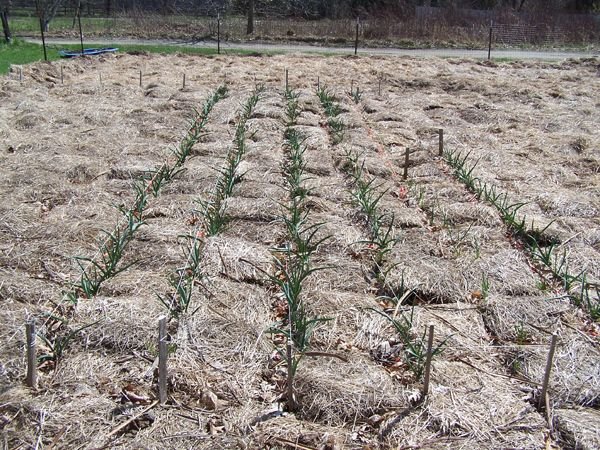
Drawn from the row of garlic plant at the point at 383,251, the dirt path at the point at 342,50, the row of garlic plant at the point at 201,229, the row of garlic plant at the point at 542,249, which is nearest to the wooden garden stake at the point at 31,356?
the row of garlic plant at the point at 201,229

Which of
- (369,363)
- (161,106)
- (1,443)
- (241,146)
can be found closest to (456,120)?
(241,146)

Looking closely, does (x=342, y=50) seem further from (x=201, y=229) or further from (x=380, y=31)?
(x=201, y=229)

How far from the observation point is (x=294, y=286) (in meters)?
3.61

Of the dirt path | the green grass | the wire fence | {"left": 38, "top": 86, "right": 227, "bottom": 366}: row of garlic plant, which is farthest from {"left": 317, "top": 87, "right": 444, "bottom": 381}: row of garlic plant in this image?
the wire fence

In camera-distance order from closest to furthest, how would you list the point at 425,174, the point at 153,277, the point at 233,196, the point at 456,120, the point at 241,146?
the point at 153,277 → the point at 233,196 → the point at 425,174 → the point at 241,146 → the point at 456,120

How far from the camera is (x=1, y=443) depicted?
257 cm

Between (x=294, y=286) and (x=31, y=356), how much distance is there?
1477 millimetres

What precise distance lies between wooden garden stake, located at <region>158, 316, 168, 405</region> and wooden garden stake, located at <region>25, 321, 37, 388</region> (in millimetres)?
586

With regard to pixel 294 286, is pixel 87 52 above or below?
above

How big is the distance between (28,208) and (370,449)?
12.3 ft

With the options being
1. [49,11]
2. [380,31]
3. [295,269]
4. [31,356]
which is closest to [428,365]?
[295,269]

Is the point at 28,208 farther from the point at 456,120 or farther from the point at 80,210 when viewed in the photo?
the point at 456,120

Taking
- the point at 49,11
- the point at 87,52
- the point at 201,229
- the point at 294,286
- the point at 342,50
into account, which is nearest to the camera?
the point at 294,286

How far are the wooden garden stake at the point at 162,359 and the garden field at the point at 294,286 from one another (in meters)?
0.01
